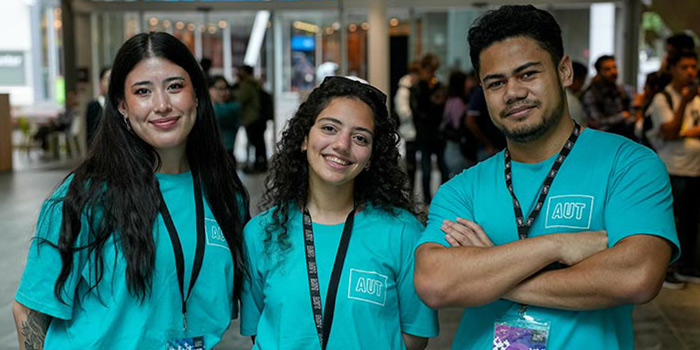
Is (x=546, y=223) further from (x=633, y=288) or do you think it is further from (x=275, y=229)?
(x=275, y=229)

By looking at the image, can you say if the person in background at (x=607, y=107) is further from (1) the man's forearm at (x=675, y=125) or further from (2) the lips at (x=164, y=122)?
(2) the lips at (x=164, y=122)

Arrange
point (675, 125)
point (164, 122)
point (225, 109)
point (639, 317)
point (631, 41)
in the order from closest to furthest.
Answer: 1. point (164, 122)
2. point (639, 317)
3. point (675, 125)
4. point (225, 109)
5. point (631, 41)

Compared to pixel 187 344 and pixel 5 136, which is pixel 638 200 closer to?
pixel 187 344

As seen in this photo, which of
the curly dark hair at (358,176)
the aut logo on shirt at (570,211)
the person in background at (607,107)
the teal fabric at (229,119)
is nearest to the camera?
the aut logo on shirt at (570,211)

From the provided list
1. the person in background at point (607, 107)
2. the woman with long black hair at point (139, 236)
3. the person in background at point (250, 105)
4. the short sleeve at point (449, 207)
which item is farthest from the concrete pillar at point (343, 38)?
the short sleeve at point (449, 207)

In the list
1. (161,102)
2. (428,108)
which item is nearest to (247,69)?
(428,108)

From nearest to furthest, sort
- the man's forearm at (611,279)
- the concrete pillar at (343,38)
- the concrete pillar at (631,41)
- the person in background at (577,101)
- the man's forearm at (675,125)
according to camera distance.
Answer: the man's forearm at (611,279) → the man's forearm at (675,125) → the person in background at (577,101) → the concrete pillar at (631,41) → the concrete pillar at (343,38)

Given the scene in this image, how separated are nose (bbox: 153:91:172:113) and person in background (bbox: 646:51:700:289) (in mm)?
4368

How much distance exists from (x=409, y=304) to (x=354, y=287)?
19 cm

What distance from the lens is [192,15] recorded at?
15.0 meters

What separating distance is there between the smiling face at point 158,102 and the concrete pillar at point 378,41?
10.9 meters

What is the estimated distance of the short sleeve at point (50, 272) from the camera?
1972 millimetres

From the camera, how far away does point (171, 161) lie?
85.8 inches

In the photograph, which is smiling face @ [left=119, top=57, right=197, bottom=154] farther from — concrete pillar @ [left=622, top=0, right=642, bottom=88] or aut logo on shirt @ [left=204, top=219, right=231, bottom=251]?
concrete pillar @ [left=622, top=0, right=642, bottom=88]
